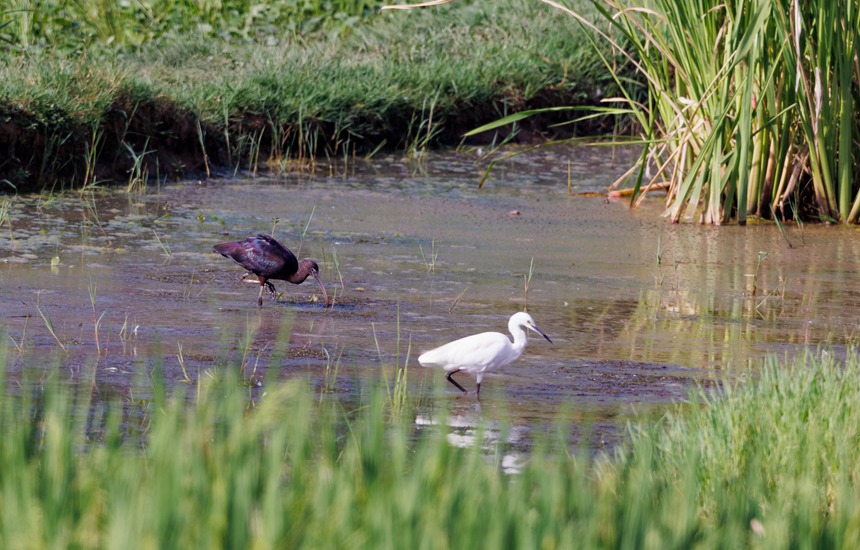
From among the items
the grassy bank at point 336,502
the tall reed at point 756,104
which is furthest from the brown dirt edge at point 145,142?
the grassy bank at point 336,502

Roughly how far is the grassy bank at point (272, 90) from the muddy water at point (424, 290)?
1.58ft

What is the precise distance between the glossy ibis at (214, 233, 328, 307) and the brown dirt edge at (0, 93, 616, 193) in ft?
9.24

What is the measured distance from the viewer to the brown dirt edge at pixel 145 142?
31.8 ft

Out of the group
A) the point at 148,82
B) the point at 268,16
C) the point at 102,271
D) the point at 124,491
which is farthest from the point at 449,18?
the point at 124,491

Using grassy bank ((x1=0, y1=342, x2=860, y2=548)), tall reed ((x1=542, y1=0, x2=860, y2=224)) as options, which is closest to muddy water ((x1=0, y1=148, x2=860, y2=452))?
tall reed ((x1=542, y1=0, x2=860, y2=224))

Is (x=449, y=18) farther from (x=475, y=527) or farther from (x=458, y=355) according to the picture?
(x=475, y=527)

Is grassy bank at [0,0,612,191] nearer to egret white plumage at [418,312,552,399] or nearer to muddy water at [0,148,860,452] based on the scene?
muddy water at [0,148,860,452]

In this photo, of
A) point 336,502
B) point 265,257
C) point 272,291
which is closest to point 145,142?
point 272,291

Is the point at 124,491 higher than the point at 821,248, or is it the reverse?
the point at 124,491

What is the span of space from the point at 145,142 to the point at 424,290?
13.6 feet

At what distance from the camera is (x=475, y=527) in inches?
104

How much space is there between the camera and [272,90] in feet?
38.7

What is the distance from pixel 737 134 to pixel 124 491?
684cm

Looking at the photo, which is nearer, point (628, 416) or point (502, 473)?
point (502, 473)
